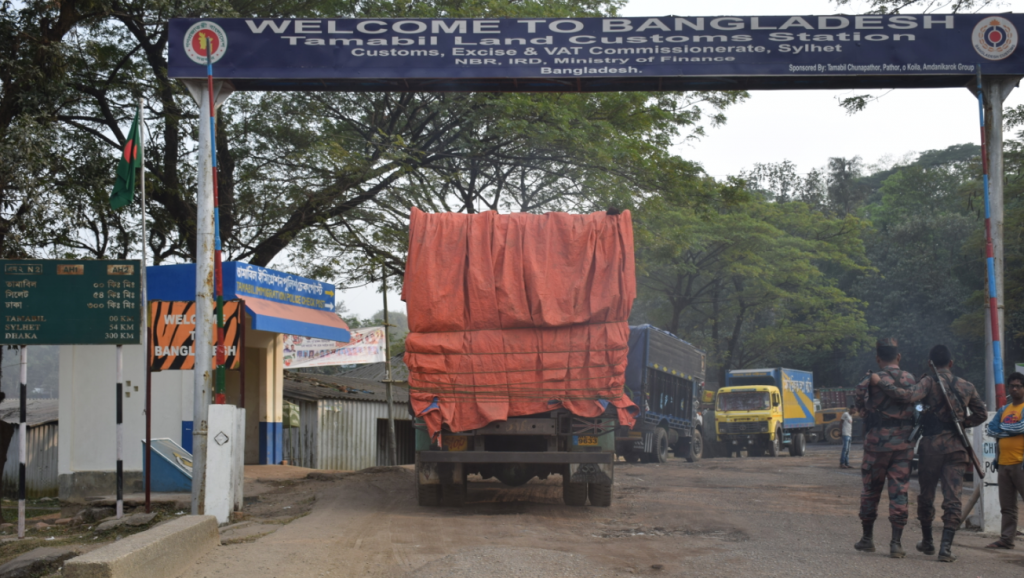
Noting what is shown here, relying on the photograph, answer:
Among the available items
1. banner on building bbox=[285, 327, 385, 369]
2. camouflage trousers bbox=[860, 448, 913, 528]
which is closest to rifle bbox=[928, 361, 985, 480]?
camouflage trousers bbox=[860, 448, 913, 528]

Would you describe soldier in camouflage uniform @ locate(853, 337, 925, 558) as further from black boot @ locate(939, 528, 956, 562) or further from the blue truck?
the blue truck

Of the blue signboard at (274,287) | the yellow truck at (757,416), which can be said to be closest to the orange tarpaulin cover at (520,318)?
the blue signboard at (274,287)

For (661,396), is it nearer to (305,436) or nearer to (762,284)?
(305,436)

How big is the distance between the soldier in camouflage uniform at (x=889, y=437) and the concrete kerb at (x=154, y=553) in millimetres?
5477

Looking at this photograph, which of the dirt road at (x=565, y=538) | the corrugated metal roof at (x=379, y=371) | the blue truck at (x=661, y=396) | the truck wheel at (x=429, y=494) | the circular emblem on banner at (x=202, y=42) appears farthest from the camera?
the corrugated metal roof at (x=379, y=371)

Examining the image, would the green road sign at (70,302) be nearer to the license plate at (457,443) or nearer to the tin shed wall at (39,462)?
the license plate at (457,443)

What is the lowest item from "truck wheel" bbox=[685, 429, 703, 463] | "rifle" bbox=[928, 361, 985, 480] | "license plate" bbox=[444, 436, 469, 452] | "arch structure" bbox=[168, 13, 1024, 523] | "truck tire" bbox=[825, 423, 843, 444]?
"truck tire" bbox=[825, 423, 843, 444]

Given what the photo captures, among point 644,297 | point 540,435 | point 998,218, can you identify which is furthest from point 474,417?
point 644,297

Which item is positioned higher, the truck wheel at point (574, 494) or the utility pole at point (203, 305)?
the utility pole at point (203, 305)

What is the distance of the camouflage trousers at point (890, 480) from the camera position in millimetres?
6852

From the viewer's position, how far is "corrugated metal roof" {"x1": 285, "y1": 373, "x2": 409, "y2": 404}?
22694 millimetres

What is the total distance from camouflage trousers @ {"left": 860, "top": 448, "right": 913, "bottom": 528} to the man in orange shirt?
1539mm

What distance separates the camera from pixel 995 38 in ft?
32.1

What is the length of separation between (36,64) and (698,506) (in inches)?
470
